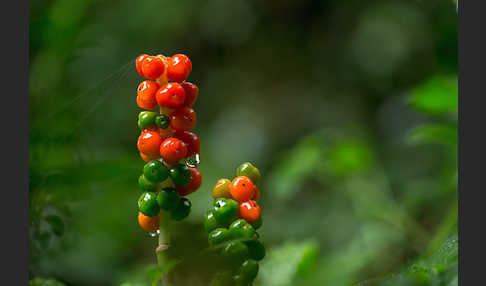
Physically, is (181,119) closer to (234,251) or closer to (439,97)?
(234,251)

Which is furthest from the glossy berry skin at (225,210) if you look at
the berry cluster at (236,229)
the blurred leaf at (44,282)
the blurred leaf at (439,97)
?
the blurred leaf at (439,97)

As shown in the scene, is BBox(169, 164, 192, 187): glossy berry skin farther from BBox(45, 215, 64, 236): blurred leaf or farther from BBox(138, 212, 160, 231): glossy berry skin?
BBox(45, 215, 64, 236): blurred leaf

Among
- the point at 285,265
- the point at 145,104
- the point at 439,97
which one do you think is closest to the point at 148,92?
the point at 145,104

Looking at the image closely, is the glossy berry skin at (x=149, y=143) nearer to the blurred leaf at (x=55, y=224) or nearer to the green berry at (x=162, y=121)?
the green berry at (x=162, y=121)

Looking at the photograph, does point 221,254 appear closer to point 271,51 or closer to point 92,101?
point 92,101

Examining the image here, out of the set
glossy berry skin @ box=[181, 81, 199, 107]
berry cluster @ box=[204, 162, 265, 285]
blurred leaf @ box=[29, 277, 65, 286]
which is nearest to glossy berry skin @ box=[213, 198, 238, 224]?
berry cluster @ box=[204, 162, 265, 285]

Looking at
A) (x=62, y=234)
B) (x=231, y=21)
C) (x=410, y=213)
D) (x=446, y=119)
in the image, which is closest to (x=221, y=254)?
(x=62, y=234)
